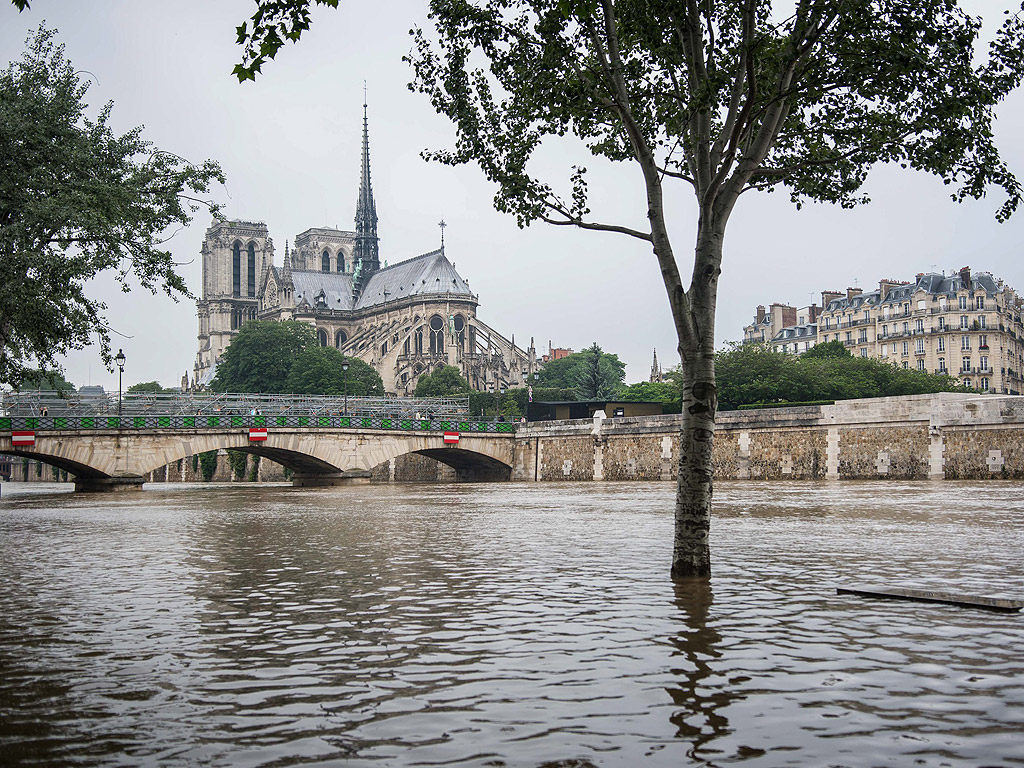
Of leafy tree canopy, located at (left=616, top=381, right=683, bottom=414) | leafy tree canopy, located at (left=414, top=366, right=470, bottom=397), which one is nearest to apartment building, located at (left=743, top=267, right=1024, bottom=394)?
leafy tree canopy, located at (left=616, top=381, right=683, bottom=414)

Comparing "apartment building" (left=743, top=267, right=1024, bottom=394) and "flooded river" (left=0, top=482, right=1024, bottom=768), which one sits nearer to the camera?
"flooded river" (left=0, top=482, right=1024, bottom=768)

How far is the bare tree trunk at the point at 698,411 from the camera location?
10594 millimetres

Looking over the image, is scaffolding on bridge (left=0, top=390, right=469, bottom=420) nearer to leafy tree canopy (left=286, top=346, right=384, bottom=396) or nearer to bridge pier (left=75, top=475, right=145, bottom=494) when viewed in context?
bridge pier (left=75, top=475, right=145, bottom=494)

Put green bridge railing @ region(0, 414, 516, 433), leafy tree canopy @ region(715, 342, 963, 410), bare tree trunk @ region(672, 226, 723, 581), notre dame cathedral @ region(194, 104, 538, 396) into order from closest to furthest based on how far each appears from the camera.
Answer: bare tree trunk @ region(672, 226, 723, 581) → green bridge railing @ region(0, 414, 516, 433) → leafy tree canopy @ region(715, 342, 963, 410) → notre dame cathedral @ region(194, 104, 538, 396)

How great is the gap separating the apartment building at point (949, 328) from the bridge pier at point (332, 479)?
157ft

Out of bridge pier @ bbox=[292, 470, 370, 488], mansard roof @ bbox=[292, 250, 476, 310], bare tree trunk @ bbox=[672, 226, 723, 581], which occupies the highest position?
mansard roof @ bbox=[292, 250, 476, 310]

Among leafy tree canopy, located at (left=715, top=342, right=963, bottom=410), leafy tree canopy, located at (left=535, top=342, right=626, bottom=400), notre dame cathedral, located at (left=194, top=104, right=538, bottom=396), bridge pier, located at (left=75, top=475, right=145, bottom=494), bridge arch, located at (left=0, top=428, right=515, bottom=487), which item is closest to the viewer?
bridge arch, located at (left=0, top=428, right=515, bottom=487)

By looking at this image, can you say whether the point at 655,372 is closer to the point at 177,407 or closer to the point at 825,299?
the point at 825,299

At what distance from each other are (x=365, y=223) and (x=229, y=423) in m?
116

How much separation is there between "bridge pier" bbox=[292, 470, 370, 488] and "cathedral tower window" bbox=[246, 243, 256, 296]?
106 meters

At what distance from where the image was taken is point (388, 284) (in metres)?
146

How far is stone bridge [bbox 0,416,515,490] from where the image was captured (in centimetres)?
4594

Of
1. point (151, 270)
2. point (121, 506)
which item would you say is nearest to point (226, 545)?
point (151, 270)

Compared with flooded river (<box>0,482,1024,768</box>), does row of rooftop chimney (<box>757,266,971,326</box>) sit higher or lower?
higher
